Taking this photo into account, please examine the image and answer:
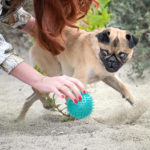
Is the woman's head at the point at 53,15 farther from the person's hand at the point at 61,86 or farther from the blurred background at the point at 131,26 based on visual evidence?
the blurred background at the point at 131,26

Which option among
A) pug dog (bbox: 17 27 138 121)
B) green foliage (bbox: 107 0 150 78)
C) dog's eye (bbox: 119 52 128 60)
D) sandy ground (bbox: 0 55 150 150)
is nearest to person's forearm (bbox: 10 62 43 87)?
sandy ground (bbox: 0 55 150 150)

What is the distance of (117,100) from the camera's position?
16.8ft

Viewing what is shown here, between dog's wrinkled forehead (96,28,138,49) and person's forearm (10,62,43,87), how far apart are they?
166cm

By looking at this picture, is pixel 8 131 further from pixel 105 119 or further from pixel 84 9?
pixel 84 9

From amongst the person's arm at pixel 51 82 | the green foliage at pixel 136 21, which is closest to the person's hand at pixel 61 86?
the person's arm at pixel 51 82

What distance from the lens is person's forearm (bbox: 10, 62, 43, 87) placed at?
2305 mm

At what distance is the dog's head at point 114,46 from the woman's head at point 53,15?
0.55 metres

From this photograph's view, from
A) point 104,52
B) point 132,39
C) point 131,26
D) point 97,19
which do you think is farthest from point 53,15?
point 131,26

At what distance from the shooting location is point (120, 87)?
4.29 metres

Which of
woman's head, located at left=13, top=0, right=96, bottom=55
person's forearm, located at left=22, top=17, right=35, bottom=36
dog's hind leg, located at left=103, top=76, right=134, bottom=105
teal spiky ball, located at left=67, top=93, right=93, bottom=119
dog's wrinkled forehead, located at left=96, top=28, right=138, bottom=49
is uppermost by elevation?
woman's head, located at left=13, top=0, right=96, bottom=55

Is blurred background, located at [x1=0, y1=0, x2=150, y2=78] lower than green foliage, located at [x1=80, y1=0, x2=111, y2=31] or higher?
lower

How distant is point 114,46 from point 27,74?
5.74 feet

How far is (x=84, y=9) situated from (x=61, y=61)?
1109 mm

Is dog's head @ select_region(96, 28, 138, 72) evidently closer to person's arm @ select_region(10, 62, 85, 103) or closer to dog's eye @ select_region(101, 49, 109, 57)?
dog's eye @ select_region(101, 49, 109, 57)
